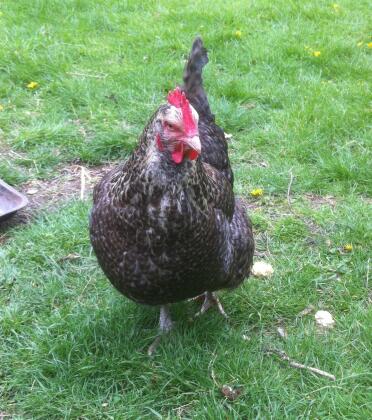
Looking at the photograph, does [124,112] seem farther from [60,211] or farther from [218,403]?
[218,403]

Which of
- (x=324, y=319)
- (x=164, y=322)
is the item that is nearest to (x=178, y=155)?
(x=164, y=322)

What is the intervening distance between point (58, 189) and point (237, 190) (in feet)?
4.32

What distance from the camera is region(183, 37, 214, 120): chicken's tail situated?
3109mm

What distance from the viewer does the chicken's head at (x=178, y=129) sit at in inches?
78.1

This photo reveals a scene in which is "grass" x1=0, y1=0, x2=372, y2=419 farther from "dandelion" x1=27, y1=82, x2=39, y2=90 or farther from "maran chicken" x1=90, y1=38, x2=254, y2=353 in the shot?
"maran chicken" x1=90, y1=38, x2=254, y2=353

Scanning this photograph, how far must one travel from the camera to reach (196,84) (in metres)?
3.15

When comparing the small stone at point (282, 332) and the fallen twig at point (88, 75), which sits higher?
the fallen twig at point (88, 75)

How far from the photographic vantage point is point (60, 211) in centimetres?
374

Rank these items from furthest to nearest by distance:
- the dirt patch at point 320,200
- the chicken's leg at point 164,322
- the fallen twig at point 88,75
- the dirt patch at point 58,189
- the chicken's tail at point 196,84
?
the fallen twig at point 88,75 → the dirt patch at point 320,200 → the dirt patch at point 58,189 → the chicken's tail at point 196,84 → the chicken's leg at point 164,322

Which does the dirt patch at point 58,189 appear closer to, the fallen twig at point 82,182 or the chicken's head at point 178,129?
the fallen twig at point 82,182

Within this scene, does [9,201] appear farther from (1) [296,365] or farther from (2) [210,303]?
(1) [296,365]

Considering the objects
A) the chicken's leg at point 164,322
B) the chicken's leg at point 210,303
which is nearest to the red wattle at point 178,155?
the chicken's leg at point 164,322

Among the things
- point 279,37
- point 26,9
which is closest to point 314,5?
point 279,37

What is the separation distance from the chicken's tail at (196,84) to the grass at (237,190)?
0.94m
